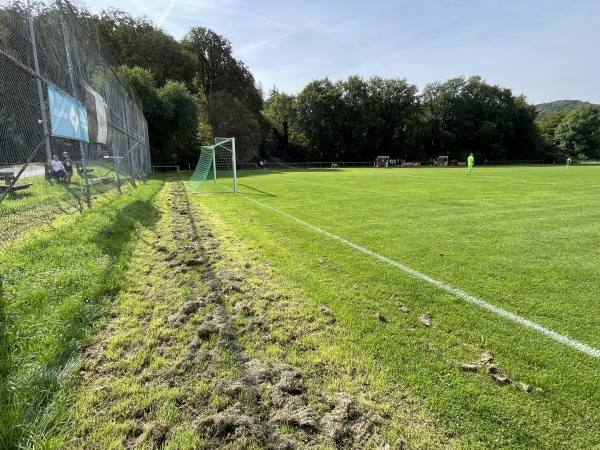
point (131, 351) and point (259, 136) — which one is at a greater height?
point (259, 136)

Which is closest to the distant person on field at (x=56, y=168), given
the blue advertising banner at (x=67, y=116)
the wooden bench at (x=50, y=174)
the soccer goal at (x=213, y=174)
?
the wooden bench at (x=50, y=174)

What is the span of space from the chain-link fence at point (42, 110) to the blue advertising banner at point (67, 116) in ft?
0.29

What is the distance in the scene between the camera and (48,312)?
2883 millimetres

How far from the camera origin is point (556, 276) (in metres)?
3.98

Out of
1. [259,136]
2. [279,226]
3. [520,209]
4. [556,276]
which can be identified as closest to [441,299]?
[556,276]

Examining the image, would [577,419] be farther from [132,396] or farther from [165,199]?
[165,199]

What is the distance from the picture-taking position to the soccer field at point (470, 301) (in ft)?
6.52

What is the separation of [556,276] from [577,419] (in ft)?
8.80

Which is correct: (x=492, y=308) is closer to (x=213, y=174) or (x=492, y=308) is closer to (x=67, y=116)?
(x=67, y=116)

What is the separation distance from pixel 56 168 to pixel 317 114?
1901 inches

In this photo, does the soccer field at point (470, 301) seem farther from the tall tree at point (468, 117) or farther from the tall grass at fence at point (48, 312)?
the tall tree at point (468, 117)

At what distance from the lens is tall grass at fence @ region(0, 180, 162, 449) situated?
1825 mm

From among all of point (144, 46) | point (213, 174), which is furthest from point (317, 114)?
point (213, 174)

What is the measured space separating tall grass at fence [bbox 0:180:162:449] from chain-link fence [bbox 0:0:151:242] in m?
0.99
